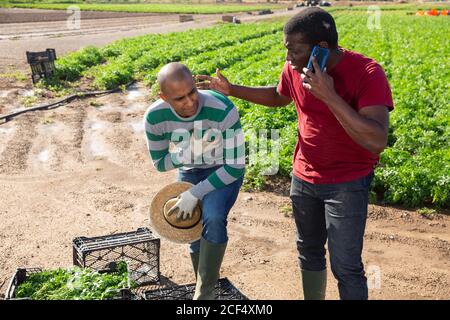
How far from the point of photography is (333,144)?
3.28 metres

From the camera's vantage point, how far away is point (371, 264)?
17.3 feet

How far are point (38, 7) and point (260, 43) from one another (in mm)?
38662

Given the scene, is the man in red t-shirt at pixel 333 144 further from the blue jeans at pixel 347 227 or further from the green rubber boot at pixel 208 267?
the green rubber boot at pixel 208 267

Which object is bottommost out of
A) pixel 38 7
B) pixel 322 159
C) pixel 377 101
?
pixel 38 7

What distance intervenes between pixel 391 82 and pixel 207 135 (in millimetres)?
10948

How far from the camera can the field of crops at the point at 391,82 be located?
6934mm

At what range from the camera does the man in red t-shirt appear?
2969mm

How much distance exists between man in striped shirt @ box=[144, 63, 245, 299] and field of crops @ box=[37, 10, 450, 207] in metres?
3.52

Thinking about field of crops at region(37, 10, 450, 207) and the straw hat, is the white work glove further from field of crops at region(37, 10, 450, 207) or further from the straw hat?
field of crops at region(37, 10, 450, 207)

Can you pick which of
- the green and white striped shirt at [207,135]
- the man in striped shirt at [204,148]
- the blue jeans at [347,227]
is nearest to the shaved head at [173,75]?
the man in striped shirt at [204,148]

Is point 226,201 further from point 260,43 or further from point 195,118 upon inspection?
point 260,43

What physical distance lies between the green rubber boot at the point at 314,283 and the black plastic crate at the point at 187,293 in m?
0.52

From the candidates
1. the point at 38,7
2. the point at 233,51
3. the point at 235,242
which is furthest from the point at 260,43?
the point at 38,7

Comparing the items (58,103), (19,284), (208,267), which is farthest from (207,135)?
(58,103)
